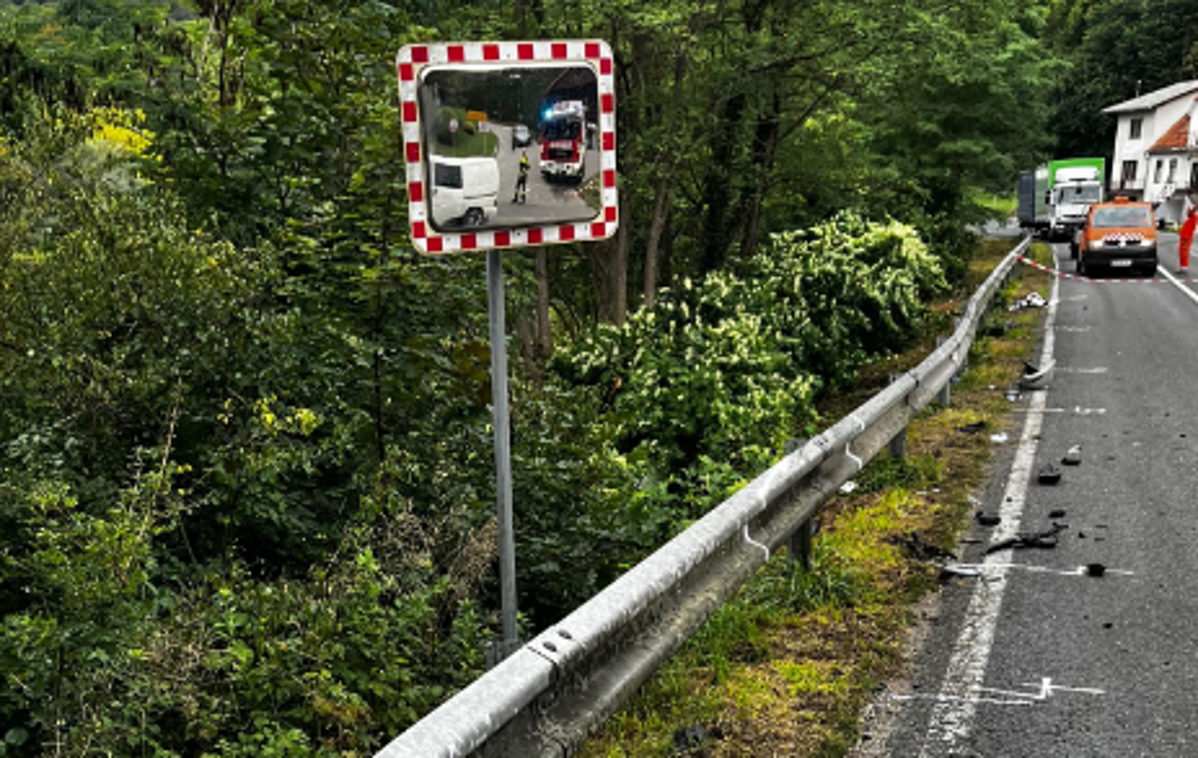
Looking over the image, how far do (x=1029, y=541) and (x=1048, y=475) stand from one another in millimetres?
1487

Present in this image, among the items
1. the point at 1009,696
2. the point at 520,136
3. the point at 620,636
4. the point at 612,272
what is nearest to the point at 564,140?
the point at 520,136

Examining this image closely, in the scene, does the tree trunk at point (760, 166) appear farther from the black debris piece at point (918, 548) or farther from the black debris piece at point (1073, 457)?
the black debris piece at point (918, 548)

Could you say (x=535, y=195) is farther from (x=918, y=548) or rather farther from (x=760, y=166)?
(x=760, y=166)

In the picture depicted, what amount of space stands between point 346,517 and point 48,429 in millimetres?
1521

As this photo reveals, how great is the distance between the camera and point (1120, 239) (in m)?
25.5

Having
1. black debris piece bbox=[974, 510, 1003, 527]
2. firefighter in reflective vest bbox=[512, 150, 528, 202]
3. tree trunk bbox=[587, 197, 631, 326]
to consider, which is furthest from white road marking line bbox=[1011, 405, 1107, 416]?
tree trunk bbox=[587, 197, 631, 326]

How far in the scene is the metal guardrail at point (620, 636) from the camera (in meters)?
2.62

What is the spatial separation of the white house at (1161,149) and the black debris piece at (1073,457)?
230 ft

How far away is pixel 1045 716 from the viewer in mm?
3838

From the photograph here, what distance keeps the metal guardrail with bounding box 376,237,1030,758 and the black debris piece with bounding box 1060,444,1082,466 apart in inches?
118

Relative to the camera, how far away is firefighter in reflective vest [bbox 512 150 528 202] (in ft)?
11.7

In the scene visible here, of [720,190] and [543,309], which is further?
[720,190]

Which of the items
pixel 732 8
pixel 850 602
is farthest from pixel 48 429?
pixel 732 8

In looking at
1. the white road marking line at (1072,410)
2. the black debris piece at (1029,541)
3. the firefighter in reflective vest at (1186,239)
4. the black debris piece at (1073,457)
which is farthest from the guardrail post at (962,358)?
the firefighter in reflective vest at (1186,239)
